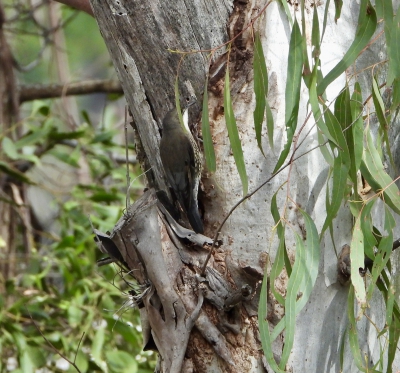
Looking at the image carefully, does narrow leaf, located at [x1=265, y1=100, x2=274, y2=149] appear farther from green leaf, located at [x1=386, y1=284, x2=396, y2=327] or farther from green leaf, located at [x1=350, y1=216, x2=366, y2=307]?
green leaf, located at [x1=386, y1=284, x2=396, y2=327]

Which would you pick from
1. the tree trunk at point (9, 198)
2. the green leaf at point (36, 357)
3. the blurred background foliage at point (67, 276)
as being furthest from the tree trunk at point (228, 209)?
the tree trunk at point (9, 198)

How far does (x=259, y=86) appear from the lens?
4.10ft

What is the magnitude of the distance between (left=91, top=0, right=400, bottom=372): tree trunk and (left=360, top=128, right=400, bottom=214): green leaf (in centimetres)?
9

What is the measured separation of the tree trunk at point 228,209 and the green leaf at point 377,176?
0.09m

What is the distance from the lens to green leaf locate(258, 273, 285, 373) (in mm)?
1173

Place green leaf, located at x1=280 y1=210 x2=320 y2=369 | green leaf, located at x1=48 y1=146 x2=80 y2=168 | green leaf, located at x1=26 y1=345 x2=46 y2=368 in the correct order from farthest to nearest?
1. green leaf, located at x1=48 y1=146 x2=80 y2=168
2. green leaf, located at x1=26 y1=345 x2=46 y2=368
3. green leaf, located at x1=280 y1=210 x2=320 y2=369

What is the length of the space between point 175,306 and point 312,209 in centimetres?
35

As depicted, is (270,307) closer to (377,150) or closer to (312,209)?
(312,209)

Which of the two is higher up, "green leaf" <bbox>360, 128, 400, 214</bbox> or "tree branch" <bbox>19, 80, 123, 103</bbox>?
"tree branch" <bbox>19, 80, 123, 103</bbox>

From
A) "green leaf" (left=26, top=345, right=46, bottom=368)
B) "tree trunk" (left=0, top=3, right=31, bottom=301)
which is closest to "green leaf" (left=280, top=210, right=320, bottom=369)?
"green leaf" (left=26, top=345, right=46, bottom=368)

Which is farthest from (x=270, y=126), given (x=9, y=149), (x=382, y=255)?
(x=9, y=149)

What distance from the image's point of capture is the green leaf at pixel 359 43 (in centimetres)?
119

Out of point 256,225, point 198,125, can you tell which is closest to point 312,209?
point 256,225

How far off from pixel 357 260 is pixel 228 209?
0.30 m
